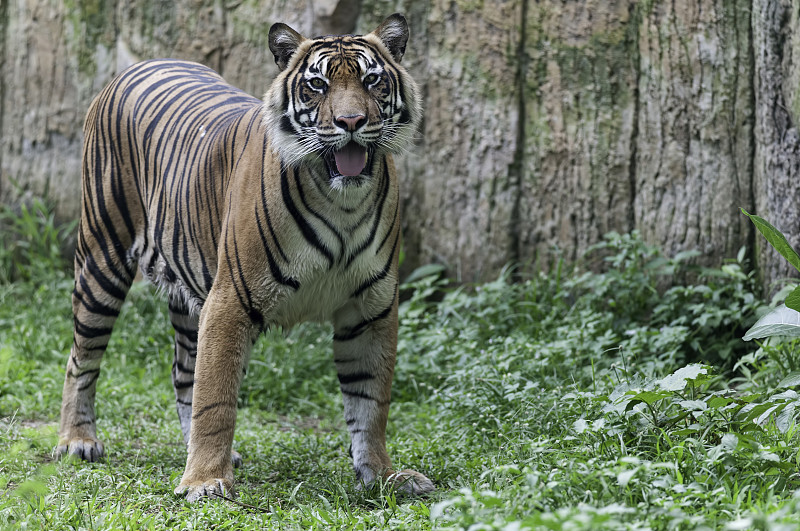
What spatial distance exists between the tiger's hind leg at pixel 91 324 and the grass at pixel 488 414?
25cm

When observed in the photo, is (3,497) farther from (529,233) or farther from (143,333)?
(529,233)

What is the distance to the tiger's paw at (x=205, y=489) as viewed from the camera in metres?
3.49

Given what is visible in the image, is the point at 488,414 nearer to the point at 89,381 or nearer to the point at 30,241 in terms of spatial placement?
the point at 89,381

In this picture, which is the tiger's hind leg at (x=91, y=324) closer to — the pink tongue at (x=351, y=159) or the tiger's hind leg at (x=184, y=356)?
the tiger's hind leg at (x=184, y=356)

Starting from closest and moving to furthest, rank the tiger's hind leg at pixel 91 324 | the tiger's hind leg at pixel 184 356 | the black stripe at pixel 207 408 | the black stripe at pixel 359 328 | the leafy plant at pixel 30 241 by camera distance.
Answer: the black stripe at pixel 207 408
the black stripe at pixel 359 328
the tiger's hind leg at pixel 91 324
the tiger's hind leg at pixel 184 356
the leafy plant at pixel 30 241

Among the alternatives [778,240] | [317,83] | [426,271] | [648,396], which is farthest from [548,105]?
[648,396]

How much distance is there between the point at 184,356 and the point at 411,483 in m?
1.65

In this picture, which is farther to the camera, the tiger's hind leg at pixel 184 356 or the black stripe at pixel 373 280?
the tiger's hind leg at pixel 184 356

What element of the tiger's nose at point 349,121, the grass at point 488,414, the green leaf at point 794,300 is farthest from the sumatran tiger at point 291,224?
the green leaf at point 794,300

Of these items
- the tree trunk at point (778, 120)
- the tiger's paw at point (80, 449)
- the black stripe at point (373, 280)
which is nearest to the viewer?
the black stripe at point (373, 280)

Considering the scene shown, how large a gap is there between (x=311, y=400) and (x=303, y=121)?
8.23 ft

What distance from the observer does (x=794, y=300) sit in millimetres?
3410

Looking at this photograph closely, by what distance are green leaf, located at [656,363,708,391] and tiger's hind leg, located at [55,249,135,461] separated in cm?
276

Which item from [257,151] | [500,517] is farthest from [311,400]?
[500,517]
